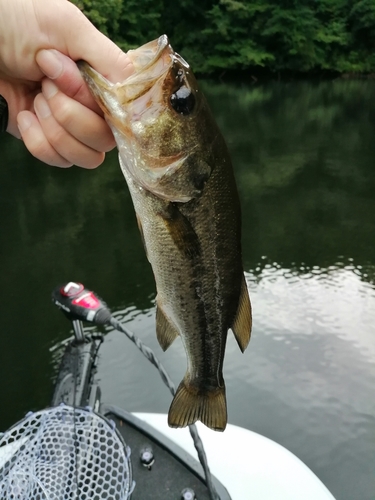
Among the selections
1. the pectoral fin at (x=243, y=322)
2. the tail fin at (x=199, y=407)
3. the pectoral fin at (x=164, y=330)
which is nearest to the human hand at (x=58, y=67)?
the pectoral fin at (x=164, y=330)

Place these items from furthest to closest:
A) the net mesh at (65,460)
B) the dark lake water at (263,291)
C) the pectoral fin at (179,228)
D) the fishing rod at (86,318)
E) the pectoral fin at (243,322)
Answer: the dark lake water at (263,291)
the fishing rod at (86,318)
the net mesh at (65,460)
the pectoral fin at (243,322)
the pectoral fin at (179,228)

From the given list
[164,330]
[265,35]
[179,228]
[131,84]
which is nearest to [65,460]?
[164,330]

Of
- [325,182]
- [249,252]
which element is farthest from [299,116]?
[249,252]

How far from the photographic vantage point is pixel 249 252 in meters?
8.93

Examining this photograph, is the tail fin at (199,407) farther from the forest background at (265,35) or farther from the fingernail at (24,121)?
the forest background at (265,35)

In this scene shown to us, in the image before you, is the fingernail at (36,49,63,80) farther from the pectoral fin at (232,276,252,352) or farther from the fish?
the pectoral fin at (232,276,252,352)

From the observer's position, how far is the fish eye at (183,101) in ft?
4.52

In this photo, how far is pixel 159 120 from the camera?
1.40 metres

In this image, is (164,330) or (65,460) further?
(65,460)

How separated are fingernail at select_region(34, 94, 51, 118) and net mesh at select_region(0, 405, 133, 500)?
1.53m

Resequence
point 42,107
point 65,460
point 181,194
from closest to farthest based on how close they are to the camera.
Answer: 1. point 181,194
2. point 42,107
3. point 65,460

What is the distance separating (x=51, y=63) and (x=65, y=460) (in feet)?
6.16

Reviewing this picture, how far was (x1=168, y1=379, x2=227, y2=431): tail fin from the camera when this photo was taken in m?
1.76

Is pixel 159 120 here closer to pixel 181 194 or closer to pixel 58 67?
pixel 181 194
